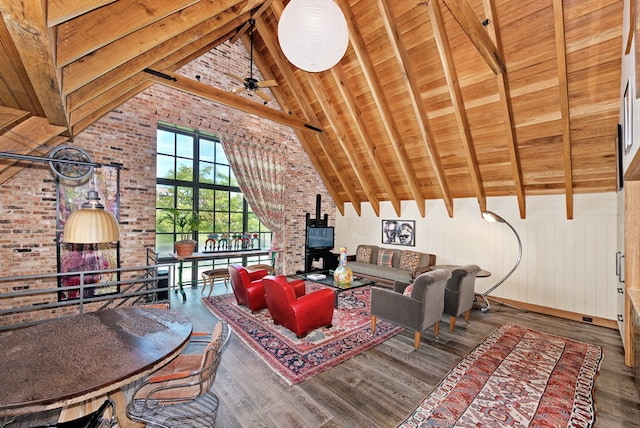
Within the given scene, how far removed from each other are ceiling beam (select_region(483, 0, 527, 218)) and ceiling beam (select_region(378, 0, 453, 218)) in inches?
41.7

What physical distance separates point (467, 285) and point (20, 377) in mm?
4482

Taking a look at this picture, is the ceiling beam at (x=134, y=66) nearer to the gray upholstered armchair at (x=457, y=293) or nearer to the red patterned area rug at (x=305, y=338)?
the red patterned area rug at (x=305, y=338)

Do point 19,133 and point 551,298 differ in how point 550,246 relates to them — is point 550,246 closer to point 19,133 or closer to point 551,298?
point 551,298

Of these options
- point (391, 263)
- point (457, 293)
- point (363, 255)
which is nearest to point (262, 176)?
point (363, 255)

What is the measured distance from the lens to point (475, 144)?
4.64 m

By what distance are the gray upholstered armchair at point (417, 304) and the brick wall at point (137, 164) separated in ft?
13.1

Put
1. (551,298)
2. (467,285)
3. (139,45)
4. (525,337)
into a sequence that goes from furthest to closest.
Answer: (551,298)
(467,285)
(525,337)
(139,45)

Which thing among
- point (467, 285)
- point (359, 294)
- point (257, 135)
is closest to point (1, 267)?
point (257, 135)

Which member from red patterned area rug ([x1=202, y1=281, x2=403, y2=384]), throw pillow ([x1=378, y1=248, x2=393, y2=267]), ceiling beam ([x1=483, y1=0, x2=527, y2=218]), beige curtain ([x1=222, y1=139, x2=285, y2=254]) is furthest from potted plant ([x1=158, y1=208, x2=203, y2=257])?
ceiling beam ([x1=483, y1=0, x2=527, y2=218])

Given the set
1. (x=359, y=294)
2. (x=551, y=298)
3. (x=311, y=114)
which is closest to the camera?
(x=551, y=298)

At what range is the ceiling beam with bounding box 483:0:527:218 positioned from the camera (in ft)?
10.6

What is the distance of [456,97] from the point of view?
3.96 m

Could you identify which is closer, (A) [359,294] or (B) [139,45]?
(B) [139,45]

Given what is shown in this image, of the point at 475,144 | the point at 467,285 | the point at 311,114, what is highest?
the point at 311,114
